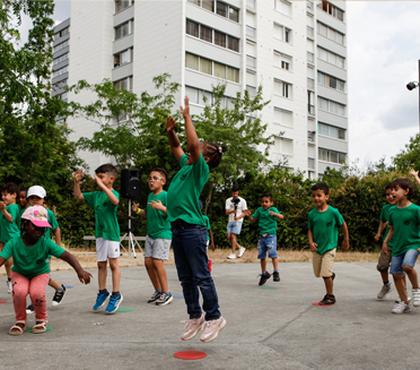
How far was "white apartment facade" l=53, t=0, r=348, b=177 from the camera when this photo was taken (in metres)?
35.2

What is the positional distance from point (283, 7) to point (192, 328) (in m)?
43.6

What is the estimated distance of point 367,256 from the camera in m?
16.5

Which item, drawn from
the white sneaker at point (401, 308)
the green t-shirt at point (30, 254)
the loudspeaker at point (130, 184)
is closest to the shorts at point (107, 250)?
the green t-shirt at point (30, 254)

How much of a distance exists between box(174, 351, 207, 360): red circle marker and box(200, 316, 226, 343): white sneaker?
140 millimetres

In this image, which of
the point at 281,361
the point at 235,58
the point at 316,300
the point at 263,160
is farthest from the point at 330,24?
the point at 281,361

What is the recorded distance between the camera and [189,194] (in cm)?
467

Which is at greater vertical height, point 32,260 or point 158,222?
point 158,222

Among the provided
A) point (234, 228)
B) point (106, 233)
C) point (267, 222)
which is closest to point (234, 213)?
point (234, 228)

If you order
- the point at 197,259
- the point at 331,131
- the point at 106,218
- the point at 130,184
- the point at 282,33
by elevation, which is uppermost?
the point at 282,33

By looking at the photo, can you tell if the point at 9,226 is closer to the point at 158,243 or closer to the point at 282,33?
the point at 158,243

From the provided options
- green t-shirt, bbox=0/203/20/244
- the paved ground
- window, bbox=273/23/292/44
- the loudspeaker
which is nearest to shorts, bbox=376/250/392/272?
the paved ground

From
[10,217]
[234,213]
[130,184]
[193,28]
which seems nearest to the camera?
[10,217]

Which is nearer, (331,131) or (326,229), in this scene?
(326,229)

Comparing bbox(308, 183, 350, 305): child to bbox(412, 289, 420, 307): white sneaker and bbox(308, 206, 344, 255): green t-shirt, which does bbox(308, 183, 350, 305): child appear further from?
bbox(412, 289, 420, 307): white sneaker
